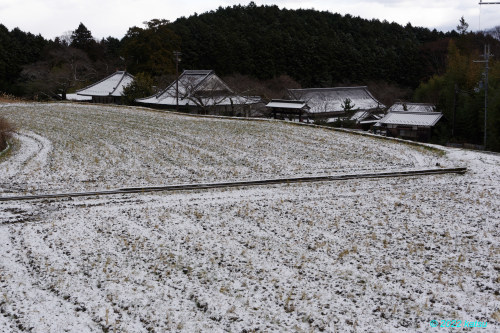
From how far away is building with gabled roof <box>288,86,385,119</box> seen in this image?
38.3 m

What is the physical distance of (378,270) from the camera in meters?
6.70

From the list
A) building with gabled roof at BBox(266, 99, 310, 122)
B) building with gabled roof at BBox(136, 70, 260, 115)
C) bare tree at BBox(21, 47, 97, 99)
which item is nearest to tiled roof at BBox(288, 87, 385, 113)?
building with gabled roof at BBox(266, 99, 310, 122)

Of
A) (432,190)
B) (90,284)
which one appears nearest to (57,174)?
(90,284)

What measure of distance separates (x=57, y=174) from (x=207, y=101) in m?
19.9

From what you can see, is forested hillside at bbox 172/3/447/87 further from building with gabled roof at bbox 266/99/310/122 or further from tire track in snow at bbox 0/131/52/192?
tire track in snow at bbox 0/131/52/192

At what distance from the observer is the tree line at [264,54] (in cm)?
4175

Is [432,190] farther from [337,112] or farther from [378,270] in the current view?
[337,112]

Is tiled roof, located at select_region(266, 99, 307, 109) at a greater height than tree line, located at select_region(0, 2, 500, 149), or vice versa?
tree line, located at select_region(0, 2, 500, 149)

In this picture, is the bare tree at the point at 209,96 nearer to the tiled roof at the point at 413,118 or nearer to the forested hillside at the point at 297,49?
the tiled roof at the point at 413,118

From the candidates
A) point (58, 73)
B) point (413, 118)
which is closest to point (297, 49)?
point (58, 73)

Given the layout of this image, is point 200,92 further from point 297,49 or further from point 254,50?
point 297,49

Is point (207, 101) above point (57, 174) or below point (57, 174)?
above

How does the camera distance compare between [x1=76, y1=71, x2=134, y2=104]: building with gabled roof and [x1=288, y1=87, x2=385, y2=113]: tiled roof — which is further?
[x1=288, y1=87, x2=385, y2=113]: tiled roof

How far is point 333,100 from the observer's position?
41594 millimetres
